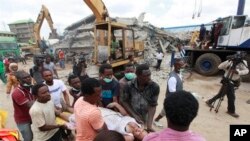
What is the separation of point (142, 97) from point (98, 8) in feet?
22.4

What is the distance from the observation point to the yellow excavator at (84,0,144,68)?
7910mm

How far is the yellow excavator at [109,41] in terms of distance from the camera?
791 cm

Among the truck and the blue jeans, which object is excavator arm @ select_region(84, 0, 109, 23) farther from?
the blue jeans

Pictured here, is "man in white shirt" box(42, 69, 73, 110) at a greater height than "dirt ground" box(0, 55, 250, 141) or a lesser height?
greater

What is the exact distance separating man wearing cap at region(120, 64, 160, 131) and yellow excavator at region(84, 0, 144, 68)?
16.0 ft

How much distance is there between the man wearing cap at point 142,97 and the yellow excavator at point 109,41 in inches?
192

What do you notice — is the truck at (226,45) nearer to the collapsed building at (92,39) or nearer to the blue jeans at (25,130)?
the collapsed building at (92,39)

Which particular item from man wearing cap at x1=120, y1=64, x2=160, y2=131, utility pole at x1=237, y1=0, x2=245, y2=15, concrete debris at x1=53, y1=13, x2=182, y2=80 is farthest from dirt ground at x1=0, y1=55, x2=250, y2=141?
concrete debris at x1=53, y1=13, x2=182, y2=80

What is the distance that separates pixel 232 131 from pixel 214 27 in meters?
8.72

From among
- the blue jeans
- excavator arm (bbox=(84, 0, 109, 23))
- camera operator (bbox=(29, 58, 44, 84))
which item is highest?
excavator arm (bbox=(84, 0, 109, 23))

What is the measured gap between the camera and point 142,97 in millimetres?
2898

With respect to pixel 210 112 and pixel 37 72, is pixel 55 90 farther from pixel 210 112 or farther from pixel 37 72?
pixel 210 112

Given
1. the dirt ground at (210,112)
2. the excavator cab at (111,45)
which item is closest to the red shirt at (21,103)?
the dirt ground at (210,112)

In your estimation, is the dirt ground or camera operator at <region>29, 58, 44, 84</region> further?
camera operator at <region>29, 58, 44, 84</region>
